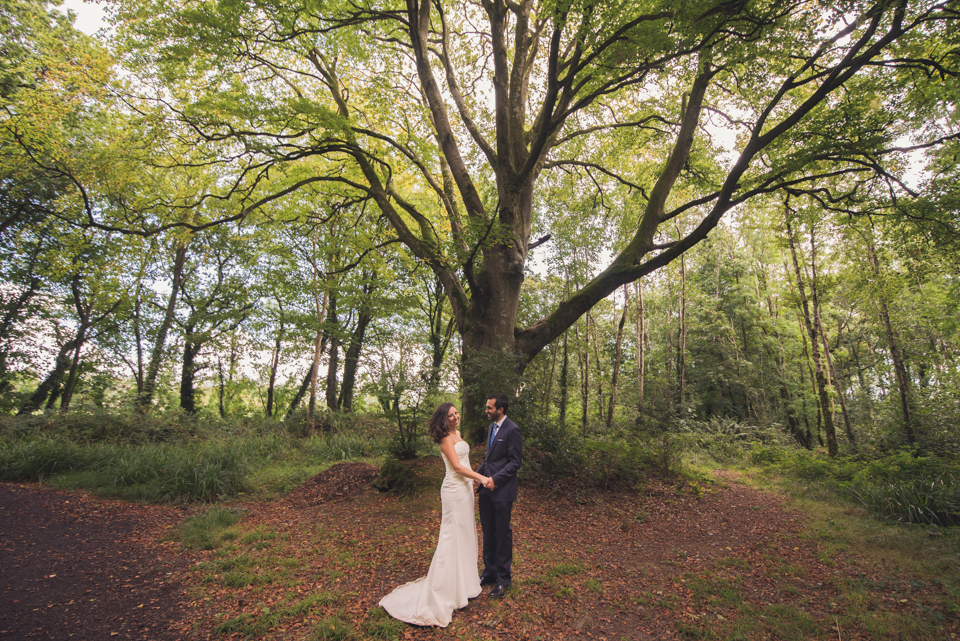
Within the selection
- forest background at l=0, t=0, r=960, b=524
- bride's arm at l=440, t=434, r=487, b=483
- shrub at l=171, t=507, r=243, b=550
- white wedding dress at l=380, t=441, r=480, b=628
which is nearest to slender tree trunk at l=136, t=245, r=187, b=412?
forest background at l=0, t=0, r=960, b=524

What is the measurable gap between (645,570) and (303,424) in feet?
36.0

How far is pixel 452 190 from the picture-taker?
10.6 m

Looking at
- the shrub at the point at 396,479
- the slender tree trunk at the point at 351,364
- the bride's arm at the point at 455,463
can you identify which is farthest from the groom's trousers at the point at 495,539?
the slender tree trunk at the point at 351,364

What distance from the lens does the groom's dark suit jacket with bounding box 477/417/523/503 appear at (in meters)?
3.62

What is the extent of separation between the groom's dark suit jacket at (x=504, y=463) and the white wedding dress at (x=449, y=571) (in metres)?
0.23

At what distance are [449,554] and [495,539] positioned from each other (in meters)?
0.59

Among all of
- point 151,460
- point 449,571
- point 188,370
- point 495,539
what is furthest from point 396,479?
point 188,370

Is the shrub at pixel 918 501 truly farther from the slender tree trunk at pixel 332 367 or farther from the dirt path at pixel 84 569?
the slender tree trunk at pixel 332 367

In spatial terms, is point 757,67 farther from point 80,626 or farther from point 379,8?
point 80,626

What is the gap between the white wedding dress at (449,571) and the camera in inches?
130

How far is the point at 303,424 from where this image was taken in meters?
12.5

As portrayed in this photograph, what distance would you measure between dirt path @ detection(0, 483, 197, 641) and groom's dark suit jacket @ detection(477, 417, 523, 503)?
2.64 m

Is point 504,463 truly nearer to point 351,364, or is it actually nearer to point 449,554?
point 449,554

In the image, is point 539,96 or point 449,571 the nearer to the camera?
point 449,571
